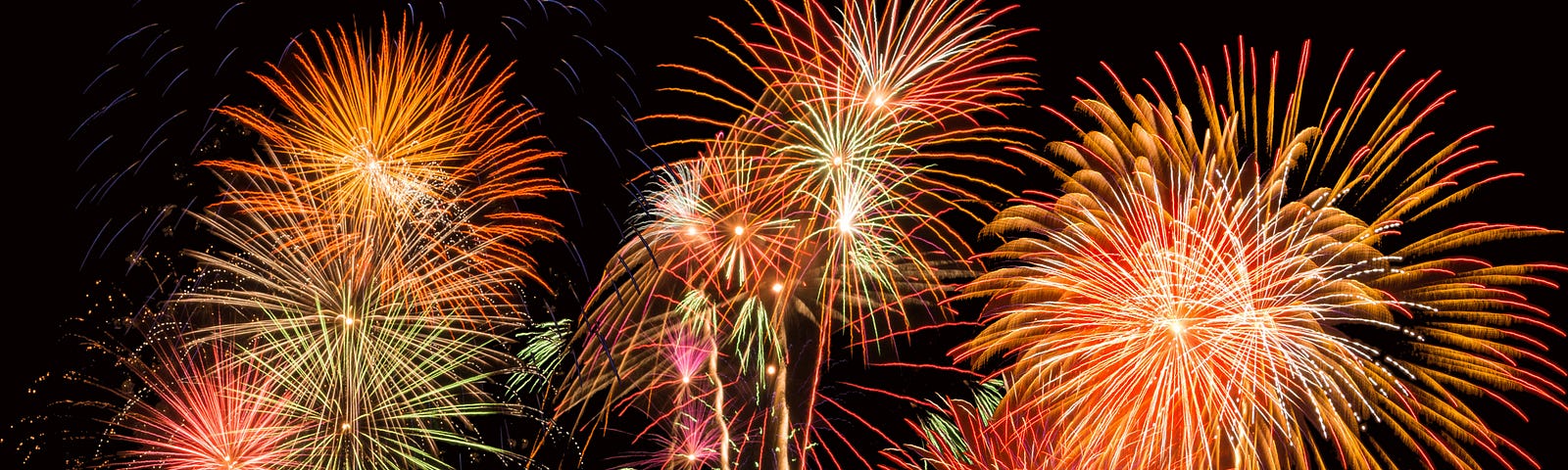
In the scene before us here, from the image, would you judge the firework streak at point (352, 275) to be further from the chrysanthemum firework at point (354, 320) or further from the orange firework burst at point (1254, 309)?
the orange firework burst at point (1254, 309)

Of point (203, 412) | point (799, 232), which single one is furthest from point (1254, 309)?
point (203, 412)

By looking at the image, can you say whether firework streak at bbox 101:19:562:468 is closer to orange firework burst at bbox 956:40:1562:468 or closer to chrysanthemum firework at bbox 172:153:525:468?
chrysanthemum firework at bbox 172:153:525:468

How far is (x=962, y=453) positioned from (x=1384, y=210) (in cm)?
903

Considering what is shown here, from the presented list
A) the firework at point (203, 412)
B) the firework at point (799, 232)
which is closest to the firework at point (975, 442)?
the firework at point (799, 232)

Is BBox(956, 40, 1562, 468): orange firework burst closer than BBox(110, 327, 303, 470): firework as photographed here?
Yes

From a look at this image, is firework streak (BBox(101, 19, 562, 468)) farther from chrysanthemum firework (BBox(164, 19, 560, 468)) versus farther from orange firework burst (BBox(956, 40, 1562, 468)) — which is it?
orange firework burst (BBox(956, 40, 1562, 468))

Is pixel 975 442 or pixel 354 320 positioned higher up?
pixel 354 320

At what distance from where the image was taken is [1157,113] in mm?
15961

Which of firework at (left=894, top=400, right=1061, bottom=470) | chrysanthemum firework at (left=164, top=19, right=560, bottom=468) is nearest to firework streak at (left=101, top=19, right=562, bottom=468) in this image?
chrysanthemum firework at (left=164, top=19, right=560, bottom=468)

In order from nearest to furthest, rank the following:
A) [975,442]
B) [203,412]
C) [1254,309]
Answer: [1254,309] < [203,412] < [975,442]

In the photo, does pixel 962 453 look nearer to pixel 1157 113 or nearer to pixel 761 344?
pixel 761 344

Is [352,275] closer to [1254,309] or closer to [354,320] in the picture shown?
[354,320]

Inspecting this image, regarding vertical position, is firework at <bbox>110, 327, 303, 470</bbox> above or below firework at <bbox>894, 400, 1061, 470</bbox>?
above

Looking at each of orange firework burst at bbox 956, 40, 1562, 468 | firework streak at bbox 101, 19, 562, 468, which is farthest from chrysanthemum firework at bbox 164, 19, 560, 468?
orange firework burst at bbox 956, 40, 1562, 468
